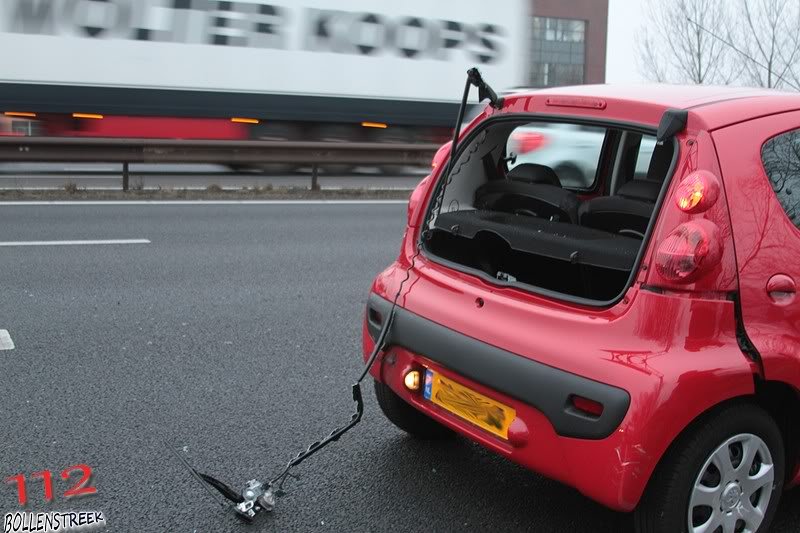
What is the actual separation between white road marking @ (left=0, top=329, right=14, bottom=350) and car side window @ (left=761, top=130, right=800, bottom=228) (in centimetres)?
408

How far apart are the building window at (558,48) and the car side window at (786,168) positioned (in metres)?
53.7

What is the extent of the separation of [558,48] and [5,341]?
177 feet

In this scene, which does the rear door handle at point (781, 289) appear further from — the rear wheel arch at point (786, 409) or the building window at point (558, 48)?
the building window at point (558, 48)

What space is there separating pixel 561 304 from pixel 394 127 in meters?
14.9

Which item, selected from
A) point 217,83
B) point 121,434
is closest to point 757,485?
point 121,434

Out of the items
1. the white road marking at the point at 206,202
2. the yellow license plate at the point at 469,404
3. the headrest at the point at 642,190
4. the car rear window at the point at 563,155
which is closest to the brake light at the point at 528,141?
the car rear window at the point at 563,155

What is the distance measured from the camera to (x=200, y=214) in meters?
10.8

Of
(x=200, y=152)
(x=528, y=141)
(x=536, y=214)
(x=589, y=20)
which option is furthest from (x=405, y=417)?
(x=589, y=20)

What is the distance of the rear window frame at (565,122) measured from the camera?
9.15 feet

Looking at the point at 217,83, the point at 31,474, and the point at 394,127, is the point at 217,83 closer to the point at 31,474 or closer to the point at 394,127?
the point at 394,127

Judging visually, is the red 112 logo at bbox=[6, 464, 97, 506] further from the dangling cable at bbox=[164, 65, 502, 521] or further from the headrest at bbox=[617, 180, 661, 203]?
the headrest at bbox=[617, 180, 661, 203]

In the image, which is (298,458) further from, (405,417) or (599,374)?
(599,374)

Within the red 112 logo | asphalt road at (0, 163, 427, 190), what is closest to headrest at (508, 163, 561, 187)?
the red 112 logo

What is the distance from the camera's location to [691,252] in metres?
2.67
